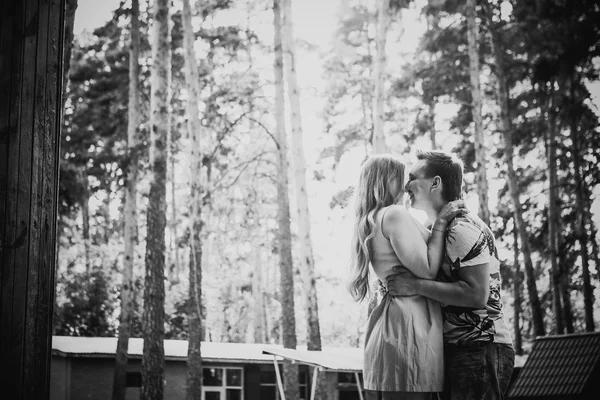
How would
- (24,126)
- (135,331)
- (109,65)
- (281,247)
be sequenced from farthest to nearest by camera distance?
(135,331), (109,65), (281,247), (24,126)

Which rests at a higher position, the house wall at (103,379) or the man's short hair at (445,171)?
the man's short hair at (445,171)

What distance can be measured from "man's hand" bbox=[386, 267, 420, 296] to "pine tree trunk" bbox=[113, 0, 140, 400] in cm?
1272

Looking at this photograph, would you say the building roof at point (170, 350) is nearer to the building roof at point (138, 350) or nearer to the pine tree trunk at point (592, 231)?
the building roof at point (138, 350)

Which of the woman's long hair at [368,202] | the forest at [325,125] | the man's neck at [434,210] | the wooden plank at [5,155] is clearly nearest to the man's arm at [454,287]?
the woman's long hair at [368,202]

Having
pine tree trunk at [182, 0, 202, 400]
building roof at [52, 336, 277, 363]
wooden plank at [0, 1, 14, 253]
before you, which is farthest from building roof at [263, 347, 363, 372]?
building roof at [52, 336, 277, 363]

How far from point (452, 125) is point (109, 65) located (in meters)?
9.65

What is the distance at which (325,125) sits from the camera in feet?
63.5

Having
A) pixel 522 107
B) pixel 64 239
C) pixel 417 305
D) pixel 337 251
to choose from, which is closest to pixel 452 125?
pixel 522 107

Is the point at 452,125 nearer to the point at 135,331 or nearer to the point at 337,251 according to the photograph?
the point at 337,251

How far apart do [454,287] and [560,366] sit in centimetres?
444

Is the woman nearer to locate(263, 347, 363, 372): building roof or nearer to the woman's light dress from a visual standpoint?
the woman's light dress

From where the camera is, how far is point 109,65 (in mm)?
17828

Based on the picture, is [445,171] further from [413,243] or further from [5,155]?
[5,155]

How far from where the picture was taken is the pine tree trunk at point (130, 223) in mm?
14102
